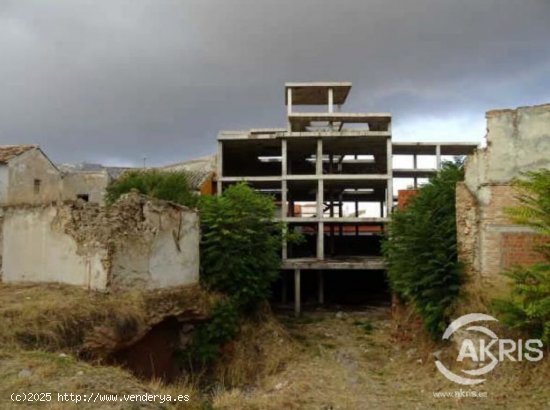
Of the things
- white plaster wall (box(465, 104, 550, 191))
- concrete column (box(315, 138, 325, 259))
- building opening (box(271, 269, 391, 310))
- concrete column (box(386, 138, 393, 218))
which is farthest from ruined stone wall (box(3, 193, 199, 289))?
concrete column (box(386, 138, 393, 218))

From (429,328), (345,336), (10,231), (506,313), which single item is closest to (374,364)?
(429,328)

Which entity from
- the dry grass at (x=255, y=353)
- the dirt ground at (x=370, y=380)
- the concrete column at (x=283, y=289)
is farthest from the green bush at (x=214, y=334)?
the concrete column at (x=283, y=289)

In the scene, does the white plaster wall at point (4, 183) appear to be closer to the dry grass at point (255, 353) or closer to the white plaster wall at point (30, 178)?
the white plaster wall at point (30, 178)

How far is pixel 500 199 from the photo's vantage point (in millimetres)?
12305

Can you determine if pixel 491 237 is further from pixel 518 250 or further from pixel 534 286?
pixel 534 286

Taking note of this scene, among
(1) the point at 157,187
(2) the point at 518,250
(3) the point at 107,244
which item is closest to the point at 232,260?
(3) the point at 107,244

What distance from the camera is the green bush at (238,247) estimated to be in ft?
51.6

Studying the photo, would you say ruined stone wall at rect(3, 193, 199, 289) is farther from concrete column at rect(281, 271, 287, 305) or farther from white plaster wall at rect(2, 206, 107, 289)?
concrete column at rect(281, 271, 287, 305)

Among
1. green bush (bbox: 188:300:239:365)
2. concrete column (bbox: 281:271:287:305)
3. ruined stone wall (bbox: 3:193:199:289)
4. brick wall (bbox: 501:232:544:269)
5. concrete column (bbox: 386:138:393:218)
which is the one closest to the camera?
brick wall (bbox: 501:232:544:269)

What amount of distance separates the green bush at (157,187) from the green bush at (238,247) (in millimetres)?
1676

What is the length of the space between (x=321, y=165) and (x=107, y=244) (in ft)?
41.1

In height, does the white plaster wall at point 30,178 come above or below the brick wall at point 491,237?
above

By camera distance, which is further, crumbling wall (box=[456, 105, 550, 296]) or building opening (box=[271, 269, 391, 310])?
building opening (box=[271, 269, 391, 310])

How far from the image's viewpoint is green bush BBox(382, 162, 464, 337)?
1248 cm
